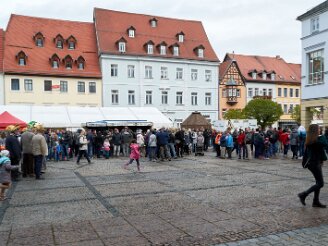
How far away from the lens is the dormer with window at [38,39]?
41059 millimetres

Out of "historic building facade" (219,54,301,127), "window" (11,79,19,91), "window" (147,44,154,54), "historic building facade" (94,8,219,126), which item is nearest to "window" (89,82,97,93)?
"historic building facade" (94,8,219,126)

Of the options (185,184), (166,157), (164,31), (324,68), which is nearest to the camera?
(185,184)

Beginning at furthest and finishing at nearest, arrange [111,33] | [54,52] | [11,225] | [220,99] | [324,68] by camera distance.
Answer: [220,99]
[111,33]
[54,52]
[324,68]
[11,225]

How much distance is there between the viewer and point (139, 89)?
43.5 m

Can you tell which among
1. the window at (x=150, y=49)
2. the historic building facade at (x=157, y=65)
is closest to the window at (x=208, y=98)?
the historic building facade at (x=157, y=65)

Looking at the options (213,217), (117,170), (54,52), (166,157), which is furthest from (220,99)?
(213,217)

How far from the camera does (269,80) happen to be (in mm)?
58188

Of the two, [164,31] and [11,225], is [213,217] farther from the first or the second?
[164,31]

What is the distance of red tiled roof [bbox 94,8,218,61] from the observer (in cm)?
4362

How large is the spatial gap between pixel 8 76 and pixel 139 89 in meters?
14.4

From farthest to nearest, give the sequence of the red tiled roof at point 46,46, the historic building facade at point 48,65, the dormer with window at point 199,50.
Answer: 1. the dormer with window at point 199,50
2. the red tiled roof at point 46,46
3. the historic building facade at point 48,65

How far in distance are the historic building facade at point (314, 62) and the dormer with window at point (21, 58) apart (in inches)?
1082

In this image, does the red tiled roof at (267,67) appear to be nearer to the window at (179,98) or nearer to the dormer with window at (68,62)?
the window at (179,98)

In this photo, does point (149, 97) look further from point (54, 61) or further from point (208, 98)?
point (54, 61)
